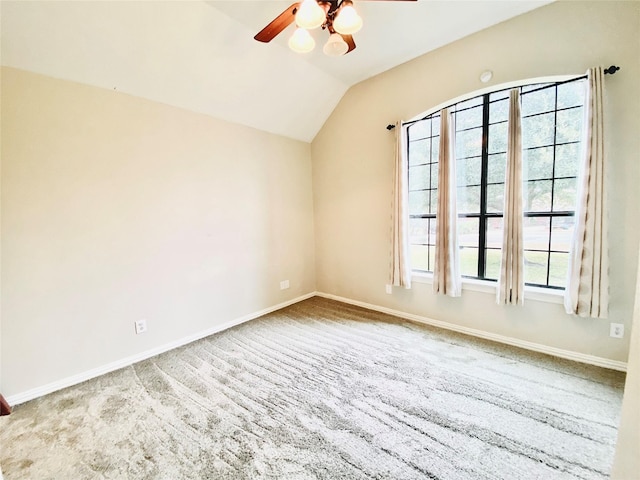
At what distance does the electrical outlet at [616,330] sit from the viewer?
213 centimetres

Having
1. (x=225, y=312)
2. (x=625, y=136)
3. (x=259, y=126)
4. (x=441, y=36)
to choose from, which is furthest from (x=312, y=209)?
(x=625, y=136)

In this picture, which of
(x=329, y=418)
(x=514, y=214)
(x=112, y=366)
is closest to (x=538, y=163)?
(x=514, y=214)

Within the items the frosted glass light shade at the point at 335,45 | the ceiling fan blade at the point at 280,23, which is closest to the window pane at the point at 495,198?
the frosted glass light shade at the point at 335,45

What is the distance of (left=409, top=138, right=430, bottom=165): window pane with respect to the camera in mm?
3219

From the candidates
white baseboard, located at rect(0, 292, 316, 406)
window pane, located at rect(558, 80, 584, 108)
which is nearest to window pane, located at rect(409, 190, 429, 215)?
window pane, located at rect(558, 80, 584, 108)

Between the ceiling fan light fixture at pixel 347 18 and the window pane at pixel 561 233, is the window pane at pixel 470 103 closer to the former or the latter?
the window pane at pixel 561 233

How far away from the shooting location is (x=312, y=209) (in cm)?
425

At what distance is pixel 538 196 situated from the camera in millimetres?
2500

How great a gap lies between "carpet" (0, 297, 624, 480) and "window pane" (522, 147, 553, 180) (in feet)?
5.48

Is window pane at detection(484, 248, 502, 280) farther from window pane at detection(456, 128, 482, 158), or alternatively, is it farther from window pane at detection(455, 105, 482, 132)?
window pane at detection(455, 105, 482, 132)

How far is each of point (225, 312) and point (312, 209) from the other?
199 centimetres

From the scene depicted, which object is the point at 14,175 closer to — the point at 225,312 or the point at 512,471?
the point at 225,312

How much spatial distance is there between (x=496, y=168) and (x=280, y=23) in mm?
2399

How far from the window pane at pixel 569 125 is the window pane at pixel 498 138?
1.31 ft
